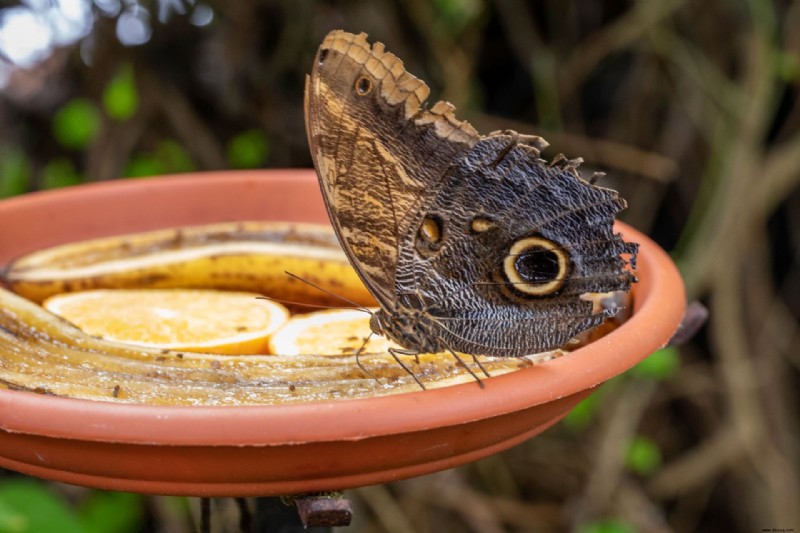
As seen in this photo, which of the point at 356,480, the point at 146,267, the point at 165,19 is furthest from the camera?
the point at 165,19

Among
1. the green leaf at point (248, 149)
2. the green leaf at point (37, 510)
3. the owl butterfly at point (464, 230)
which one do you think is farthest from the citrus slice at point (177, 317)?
the green leaf at point (248, 149)

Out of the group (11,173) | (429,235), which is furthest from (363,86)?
(11,173)

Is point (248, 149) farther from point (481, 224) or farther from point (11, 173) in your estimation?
point (481, 224)

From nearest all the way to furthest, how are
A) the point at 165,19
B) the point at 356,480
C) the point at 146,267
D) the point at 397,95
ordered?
the point at 356,480 → the point at 397,95 → the point at 146,267 → the point at 165,19

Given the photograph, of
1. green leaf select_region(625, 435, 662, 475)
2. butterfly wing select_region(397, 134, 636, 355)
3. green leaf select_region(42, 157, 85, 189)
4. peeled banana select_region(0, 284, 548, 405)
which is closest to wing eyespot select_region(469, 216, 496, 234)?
butterfly wing select_region(397, 134, 636, 355)

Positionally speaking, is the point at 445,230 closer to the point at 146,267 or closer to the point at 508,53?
the point at 146,267

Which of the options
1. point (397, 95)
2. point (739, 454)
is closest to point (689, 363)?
point (739, 454)

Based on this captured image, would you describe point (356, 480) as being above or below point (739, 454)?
above
